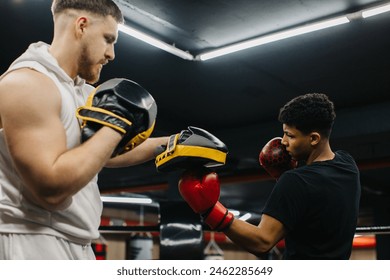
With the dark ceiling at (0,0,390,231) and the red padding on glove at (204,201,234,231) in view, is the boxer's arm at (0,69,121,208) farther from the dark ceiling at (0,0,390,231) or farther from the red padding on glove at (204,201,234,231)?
the dark ceiling at (0,0,390,231)

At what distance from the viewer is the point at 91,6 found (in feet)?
4.33

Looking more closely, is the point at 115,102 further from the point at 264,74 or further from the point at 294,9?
the point at 264,74

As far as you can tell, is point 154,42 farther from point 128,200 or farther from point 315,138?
point 128,200

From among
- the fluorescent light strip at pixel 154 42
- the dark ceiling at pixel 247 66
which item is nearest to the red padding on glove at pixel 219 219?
the dark ceiling at pixel 247 66

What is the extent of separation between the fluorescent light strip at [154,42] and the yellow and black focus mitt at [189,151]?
2228mm

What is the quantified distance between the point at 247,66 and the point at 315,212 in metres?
2.89

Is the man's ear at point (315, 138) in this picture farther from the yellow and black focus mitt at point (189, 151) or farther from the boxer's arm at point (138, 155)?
the boxer's arm at point (138, 155)

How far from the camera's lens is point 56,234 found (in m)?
1.17

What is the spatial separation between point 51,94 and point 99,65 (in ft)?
0.78

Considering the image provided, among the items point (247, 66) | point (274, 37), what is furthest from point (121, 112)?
point (247, 66)

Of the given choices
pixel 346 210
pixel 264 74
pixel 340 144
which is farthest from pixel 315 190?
pixel 340 144

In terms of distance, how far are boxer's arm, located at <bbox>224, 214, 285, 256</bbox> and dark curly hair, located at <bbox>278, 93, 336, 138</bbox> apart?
381 millimetres

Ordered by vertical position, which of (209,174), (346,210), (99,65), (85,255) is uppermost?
(99,65)

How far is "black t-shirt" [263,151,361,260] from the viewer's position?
1774 mm
